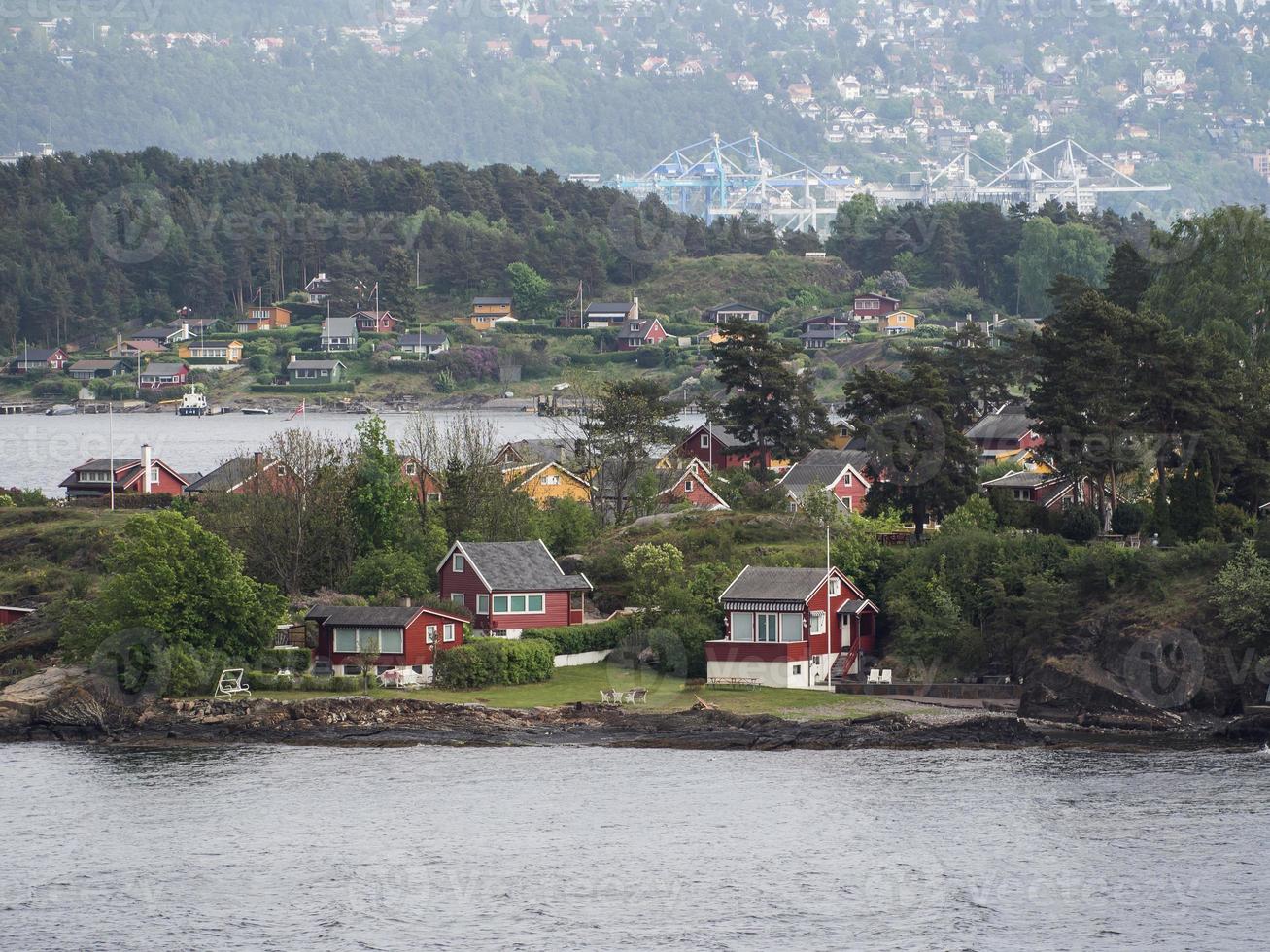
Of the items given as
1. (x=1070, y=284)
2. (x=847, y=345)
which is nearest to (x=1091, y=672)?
(x=1070, y=284)

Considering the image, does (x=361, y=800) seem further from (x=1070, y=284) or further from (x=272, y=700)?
(x=1070, y=284)

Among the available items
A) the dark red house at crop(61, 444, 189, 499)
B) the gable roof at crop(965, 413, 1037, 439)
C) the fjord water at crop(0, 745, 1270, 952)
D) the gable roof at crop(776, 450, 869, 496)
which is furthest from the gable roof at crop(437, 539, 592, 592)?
the gable roof at crop(965, 413, 1037, 439)

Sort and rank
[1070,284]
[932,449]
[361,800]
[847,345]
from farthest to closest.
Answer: [847,345], [1070,284], [932,449], [361,800]

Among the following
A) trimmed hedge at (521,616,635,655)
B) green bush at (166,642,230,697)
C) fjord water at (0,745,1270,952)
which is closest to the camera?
fjord water at (0,745,1270,952)

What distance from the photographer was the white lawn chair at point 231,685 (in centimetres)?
4350

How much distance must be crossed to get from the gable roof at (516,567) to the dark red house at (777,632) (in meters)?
4.18

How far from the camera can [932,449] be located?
5369 centimetres

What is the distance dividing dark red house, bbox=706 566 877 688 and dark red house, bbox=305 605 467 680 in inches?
234

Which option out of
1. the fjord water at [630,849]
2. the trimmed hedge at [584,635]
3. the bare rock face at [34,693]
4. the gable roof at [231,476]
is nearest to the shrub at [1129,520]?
the fjord water at [630,849]

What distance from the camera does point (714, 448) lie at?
2790 inches

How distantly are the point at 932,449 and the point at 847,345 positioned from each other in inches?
3468

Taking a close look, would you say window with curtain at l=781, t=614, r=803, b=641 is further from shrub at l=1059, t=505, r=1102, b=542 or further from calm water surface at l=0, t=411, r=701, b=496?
calm water surface at l=0, t=411, r=701, b=496

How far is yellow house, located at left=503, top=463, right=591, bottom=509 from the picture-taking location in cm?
6184

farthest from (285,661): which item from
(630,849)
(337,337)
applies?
(337,337)
